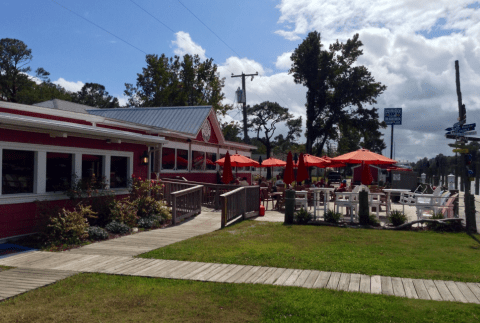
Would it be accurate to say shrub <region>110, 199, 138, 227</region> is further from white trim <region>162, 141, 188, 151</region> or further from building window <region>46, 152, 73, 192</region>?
white trim <region>162, 141, 188, 151</region>

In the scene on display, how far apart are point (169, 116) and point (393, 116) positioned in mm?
15742

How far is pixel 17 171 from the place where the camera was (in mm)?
8297

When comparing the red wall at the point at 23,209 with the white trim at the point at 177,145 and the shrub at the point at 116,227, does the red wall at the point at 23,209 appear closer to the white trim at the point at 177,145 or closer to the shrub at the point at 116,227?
the shrub at the point at 116,227

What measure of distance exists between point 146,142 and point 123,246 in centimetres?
487

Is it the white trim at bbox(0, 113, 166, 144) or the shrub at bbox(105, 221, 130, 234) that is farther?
the shrub at bbox(105, 221, 130, 234)

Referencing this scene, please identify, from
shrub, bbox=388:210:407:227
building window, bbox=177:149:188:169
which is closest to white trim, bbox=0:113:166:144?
building window, bbox=177:149:188:169

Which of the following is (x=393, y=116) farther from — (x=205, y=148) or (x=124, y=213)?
(x=124, y=213)

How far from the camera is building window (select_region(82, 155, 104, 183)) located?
10021 millimetres

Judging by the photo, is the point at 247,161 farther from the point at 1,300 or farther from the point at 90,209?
the point at 1,300

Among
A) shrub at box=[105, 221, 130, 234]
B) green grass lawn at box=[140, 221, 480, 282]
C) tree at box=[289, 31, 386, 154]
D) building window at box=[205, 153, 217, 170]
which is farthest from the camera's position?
tree at box=[289, 31, 386, 154]

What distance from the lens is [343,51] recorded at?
36.6 m

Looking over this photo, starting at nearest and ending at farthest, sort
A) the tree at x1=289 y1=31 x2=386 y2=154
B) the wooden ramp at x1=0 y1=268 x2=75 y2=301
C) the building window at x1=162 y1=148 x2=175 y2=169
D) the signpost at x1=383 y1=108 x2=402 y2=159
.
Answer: the wooden ramp at x1=0 y1=268 x2=75 y2=301, the building window at x1=162 y1=148 x2=175 y2=169, the signpost at x1=383 y1=108 x2=402 y2=159, the tree at x1=289 y1=31 x2=386 y2=154

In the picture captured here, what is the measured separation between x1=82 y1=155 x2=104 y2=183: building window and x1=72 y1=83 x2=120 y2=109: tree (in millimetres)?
55366

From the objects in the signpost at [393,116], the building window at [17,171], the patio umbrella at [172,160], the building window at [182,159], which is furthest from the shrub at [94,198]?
the signpost at [393,116]
